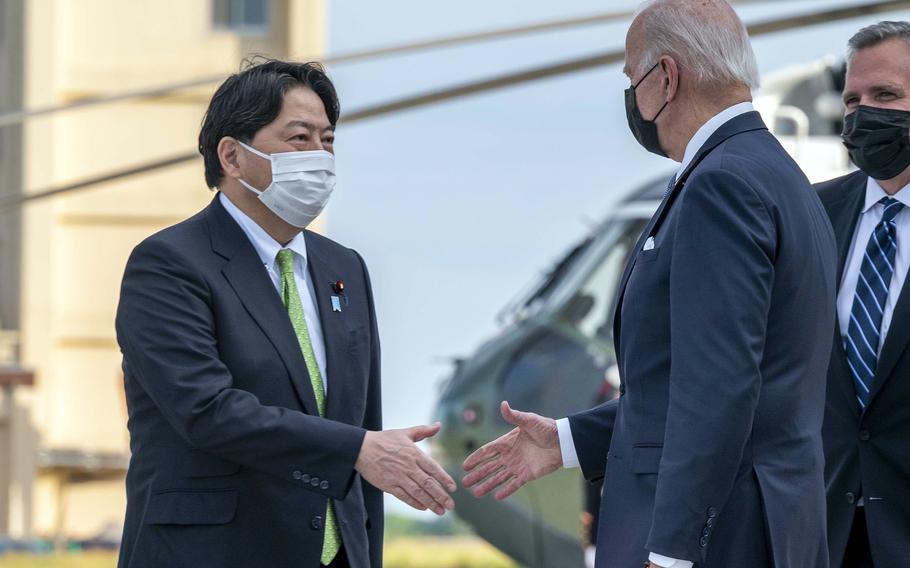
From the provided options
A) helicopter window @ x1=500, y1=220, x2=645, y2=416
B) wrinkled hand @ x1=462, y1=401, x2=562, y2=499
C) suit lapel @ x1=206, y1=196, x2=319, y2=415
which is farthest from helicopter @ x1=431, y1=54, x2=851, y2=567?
suit lapel @ x1=206, y1=196, x2=319, y2=415

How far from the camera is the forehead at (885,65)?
3.78 metres

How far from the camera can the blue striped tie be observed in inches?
143

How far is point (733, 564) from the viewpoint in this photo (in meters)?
2.91

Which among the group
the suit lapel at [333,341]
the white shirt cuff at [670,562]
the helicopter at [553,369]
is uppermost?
the suit lapel at [333,341]

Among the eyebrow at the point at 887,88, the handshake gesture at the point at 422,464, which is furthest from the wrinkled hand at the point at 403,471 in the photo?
the eyebrow at the point at 887,88

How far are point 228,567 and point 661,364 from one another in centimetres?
99

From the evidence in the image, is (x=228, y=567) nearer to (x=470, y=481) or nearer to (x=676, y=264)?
(x=470, y=481)

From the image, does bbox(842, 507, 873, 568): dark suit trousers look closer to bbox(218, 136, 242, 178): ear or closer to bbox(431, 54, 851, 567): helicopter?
bbox(218, 136, 242, 178): ear

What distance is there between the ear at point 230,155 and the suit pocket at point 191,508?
72 cm

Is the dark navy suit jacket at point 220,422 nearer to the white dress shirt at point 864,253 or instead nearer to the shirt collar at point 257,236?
the shirt collar at point 257,236

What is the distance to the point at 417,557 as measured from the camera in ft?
39.8

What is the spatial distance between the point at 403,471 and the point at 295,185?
26.4 inches

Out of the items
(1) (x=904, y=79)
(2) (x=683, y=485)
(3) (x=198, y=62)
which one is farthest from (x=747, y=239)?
(3) (x=198, y=62)

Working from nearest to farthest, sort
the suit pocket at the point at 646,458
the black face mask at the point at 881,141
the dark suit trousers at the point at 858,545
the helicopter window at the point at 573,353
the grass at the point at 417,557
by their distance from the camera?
the suit pocket at the point at 646,458
the dark suit trousers at the point at 858,545
the black face mask at the point at 881,141
the helicopter window at the point at 573,353
the grass at the point at 417,557
